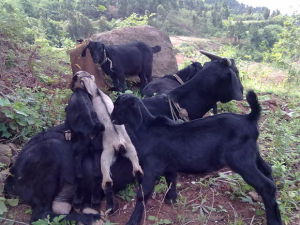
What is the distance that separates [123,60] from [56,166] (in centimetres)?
436

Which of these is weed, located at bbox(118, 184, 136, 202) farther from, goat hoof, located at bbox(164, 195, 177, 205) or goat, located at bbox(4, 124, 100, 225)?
goat, located at bbox(4, 124, 100, 225)

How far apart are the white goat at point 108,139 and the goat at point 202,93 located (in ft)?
3.04

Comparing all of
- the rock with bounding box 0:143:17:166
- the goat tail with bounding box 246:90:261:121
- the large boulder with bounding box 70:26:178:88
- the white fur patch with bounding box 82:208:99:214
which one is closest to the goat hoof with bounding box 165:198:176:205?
the white fur patch with bounding box 82:208:99:214

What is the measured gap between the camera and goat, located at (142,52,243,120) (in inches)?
181

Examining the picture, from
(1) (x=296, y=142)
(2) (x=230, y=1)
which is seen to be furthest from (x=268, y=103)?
(2) (x=230, y=1)

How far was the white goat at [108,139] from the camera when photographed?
11.1 feet

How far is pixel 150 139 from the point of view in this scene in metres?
3.45

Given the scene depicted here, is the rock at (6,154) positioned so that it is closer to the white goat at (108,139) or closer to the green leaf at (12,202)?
the green leaf at (12,202)

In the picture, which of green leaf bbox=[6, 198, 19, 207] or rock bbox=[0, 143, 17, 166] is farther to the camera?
rock bbox=[0, 143, 17, 166]

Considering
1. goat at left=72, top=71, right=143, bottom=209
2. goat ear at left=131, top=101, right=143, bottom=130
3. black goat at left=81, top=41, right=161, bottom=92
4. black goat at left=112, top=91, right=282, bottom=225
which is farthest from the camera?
black goat at left=81, top=41, right=161, bottom=92

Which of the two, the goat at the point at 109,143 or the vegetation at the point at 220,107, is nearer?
the goat at the point at 109,143

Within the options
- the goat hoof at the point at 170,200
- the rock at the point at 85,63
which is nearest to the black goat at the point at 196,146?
the goat hoof at the point at 170,200

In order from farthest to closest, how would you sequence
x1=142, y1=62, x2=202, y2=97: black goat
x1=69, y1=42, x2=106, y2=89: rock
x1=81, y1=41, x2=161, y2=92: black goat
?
x1=69, y1=42, x2=106, y2=89: rock < x1=81, y1=41, x2=161, y2=92: black goat < x1=142, y1=62, x2=202, y2=97: black goat

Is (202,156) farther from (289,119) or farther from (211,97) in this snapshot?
(289,119)
